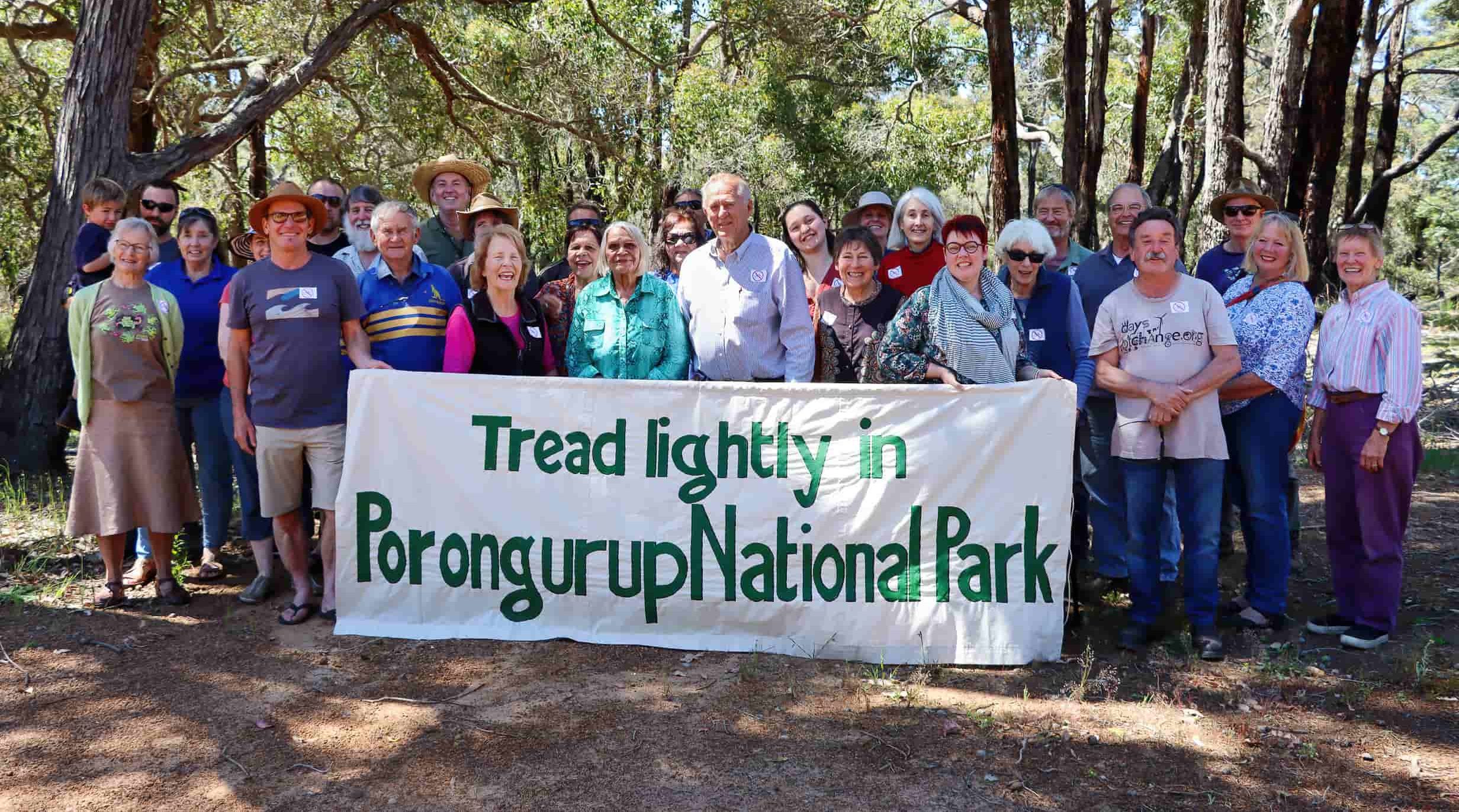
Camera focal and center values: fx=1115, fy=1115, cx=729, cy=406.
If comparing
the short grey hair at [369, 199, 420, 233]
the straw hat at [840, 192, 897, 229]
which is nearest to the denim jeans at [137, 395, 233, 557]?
the short grey hair at [369, 199, 420, 233]

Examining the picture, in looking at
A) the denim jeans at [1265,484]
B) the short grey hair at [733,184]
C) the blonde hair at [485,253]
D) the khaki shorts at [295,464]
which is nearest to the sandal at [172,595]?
the khaki shorts at [295,464]

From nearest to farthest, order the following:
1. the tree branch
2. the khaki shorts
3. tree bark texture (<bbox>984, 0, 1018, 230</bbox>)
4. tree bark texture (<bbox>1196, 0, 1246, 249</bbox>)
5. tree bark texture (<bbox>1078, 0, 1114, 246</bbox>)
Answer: the khaki shorts
the tree branch
tree bark texture (<bbox>1196, 0, 1246, 249</bbox>)
tree bark texture (<bbox>984, 0, 1018, 230</bbox>)
tree bark texture (<bbox>1078, 0, 1114, 246</bbox>)

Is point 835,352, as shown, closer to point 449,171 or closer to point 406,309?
point 406,309

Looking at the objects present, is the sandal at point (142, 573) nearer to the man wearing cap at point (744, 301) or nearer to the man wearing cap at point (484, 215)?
the man wearing cap at point (484, 215)

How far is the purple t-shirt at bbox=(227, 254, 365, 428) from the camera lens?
487 cm

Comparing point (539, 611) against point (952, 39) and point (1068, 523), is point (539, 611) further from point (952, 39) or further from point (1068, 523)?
point (952, 39)

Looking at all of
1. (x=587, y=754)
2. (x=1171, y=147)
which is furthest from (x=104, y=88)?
(x=1171, y=147)

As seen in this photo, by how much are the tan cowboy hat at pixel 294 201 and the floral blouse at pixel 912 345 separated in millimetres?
2577

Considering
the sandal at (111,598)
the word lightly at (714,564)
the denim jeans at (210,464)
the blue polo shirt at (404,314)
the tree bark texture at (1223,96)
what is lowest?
the sandal at (111,598)

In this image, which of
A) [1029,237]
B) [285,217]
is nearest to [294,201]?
[285,217]

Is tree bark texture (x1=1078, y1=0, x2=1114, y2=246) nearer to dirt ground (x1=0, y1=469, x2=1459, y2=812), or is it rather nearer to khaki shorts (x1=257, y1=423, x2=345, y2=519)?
dirt ground (x1=0, y1=469, x2=1459, y2=812)

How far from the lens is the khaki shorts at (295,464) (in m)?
4.98

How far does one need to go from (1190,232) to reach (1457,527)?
34135 millimetres

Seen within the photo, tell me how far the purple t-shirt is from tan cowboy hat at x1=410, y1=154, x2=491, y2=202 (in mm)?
1843
